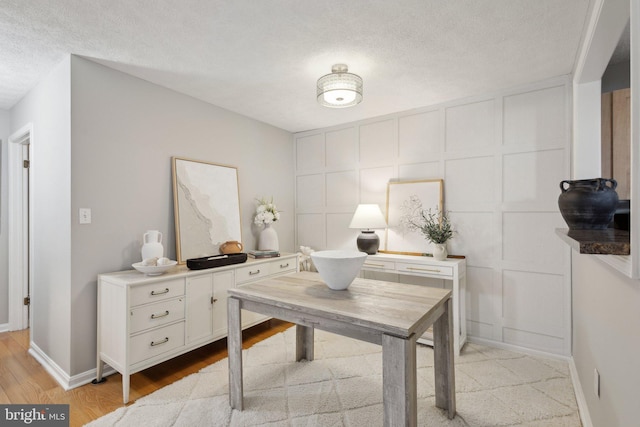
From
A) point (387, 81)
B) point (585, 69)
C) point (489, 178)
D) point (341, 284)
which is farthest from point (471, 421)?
point (387, 81)

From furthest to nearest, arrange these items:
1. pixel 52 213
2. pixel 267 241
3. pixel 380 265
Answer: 1. pixel 267 241
2. pixel 380 265
3. pixel 52 213

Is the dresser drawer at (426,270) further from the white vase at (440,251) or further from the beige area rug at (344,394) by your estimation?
the beige area rug at (344,394)

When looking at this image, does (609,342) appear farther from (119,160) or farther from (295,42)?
(119,160)

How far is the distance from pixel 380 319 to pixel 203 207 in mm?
2364

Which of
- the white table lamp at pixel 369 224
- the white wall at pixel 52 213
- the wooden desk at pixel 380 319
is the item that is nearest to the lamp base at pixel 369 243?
the white table lamp at pixel 369 224

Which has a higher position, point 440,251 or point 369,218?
point 369,218

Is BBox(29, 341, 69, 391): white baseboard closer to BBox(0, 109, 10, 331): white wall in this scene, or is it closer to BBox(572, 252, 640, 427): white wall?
BBox(0, 109, 10, 331): white wall

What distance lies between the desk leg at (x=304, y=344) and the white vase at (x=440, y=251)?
1409 mm

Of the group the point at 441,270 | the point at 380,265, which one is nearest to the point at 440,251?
the point at 441,270

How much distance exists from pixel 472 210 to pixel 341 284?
195 centimetres

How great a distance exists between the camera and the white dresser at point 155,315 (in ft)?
7.19

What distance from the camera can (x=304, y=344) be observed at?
2.71m

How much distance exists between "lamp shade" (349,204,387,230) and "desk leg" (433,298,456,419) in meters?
1.55

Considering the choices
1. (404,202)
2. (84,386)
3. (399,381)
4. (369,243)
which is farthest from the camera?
(404,202)
